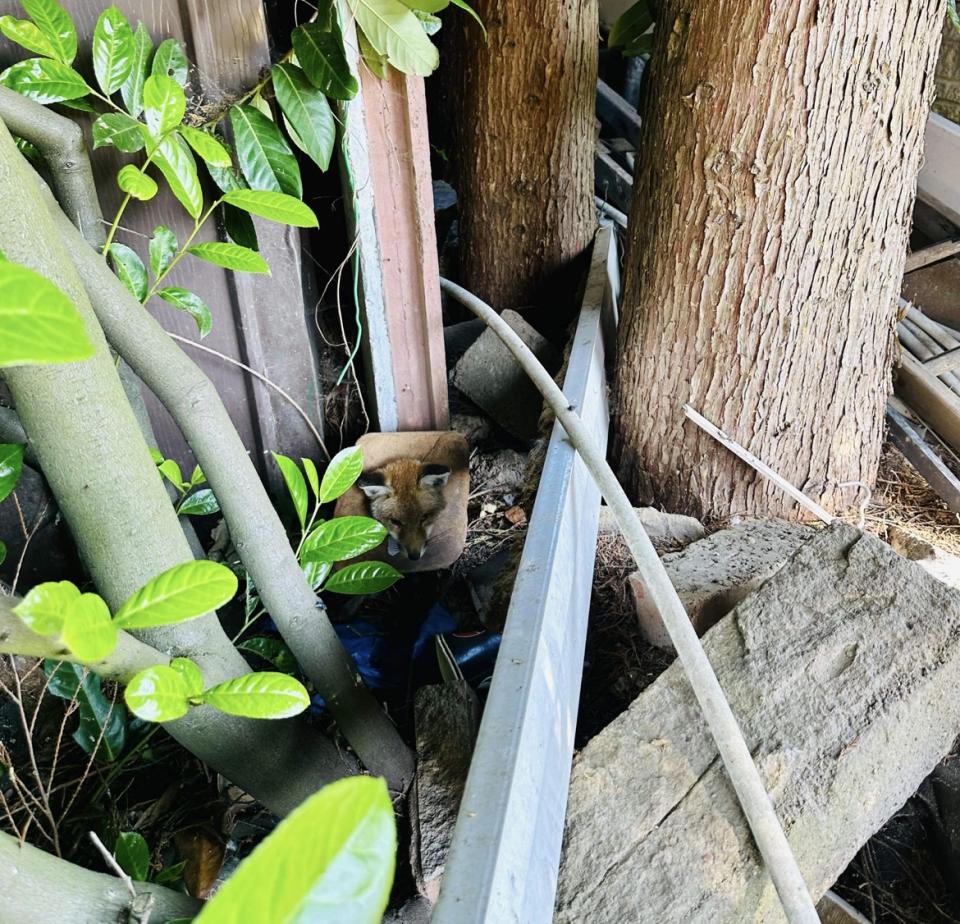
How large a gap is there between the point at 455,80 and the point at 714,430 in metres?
1.79

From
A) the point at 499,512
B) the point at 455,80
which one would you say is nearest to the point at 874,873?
the point at 499,512

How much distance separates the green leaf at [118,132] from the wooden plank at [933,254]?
2.88 m

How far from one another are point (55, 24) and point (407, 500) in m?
1.23

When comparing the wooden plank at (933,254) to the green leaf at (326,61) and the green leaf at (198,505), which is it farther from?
the green leaf at (198,505)

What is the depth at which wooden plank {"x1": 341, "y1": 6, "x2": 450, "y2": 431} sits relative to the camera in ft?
5.94

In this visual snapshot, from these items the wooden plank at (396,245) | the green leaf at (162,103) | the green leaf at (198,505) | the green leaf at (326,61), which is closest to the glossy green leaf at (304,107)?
the green leaf at (326,61)

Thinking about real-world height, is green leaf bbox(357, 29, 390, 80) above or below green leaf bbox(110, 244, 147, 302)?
above

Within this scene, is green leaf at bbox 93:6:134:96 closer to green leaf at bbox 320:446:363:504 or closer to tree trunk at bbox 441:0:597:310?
green leaf at bbox 320:446:363:504

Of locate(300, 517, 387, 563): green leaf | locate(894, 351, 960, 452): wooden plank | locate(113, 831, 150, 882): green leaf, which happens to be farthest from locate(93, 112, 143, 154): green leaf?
locate(894, 351, 960, 452): wooden plank

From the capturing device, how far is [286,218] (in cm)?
132

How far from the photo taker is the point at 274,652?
147 cm

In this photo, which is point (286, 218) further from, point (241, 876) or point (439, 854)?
point (241, 876)

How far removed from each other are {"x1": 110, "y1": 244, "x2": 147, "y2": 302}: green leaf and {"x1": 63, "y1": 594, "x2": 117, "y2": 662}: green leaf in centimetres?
93

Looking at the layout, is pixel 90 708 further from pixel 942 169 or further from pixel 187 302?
pixel 942 169
